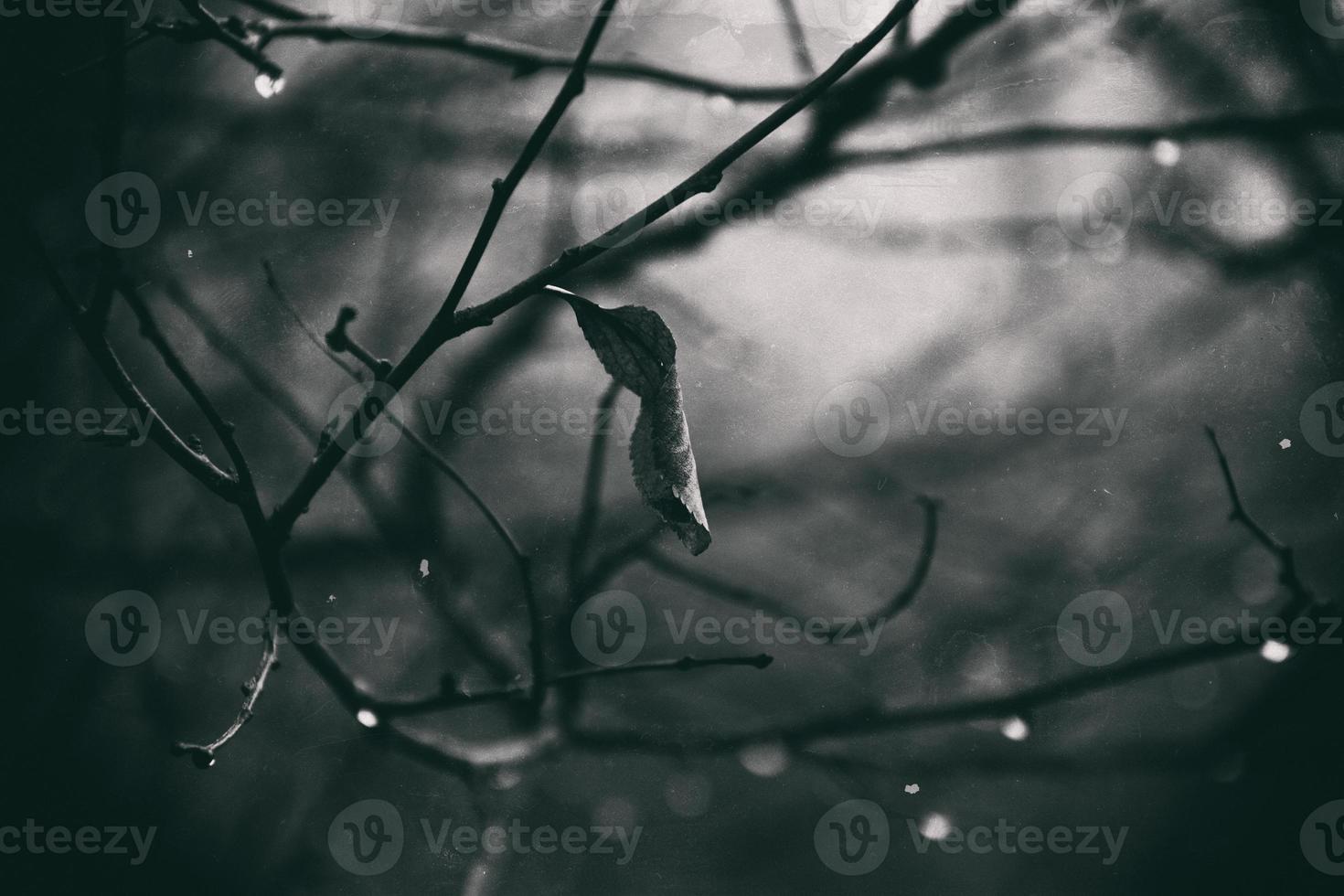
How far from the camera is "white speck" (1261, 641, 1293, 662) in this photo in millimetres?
764

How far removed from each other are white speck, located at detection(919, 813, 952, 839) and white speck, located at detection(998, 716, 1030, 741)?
0.09 meters

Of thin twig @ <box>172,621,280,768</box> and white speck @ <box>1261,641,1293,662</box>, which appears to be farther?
white speck @ <box>1261,641,1293,662</box>

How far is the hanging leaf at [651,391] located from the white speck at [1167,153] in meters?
0.55

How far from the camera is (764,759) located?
77 centimetres

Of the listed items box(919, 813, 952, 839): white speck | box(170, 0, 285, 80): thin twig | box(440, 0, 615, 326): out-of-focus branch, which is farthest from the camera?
box(919, 813, 952, 839): white speck

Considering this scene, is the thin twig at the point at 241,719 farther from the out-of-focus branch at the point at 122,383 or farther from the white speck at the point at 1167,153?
the white speck at the point at 1167,153

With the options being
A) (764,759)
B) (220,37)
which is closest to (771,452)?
(764,759)

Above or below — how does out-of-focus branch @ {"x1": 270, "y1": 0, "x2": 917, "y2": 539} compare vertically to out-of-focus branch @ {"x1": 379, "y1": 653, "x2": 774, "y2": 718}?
above

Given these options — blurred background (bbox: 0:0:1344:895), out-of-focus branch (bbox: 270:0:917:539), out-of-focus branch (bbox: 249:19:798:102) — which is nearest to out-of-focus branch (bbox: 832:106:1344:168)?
blurred background (bbox: 0:0:1344:895)

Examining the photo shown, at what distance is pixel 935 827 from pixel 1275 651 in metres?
0.33

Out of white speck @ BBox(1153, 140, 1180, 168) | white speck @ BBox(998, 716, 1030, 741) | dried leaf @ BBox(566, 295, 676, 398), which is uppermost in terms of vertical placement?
white speck @ BBox(1153, 140, 1180, 168)

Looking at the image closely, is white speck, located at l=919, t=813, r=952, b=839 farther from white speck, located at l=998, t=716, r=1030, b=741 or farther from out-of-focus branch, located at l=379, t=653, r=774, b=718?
out-of-focus branch, located at l=379, t=653, r=774, b=718

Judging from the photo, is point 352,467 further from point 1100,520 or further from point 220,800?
point 1100,520

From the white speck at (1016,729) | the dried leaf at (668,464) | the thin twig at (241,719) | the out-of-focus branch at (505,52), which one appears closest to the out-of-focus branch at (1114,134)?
the out-of-focus branch at (505,52)
